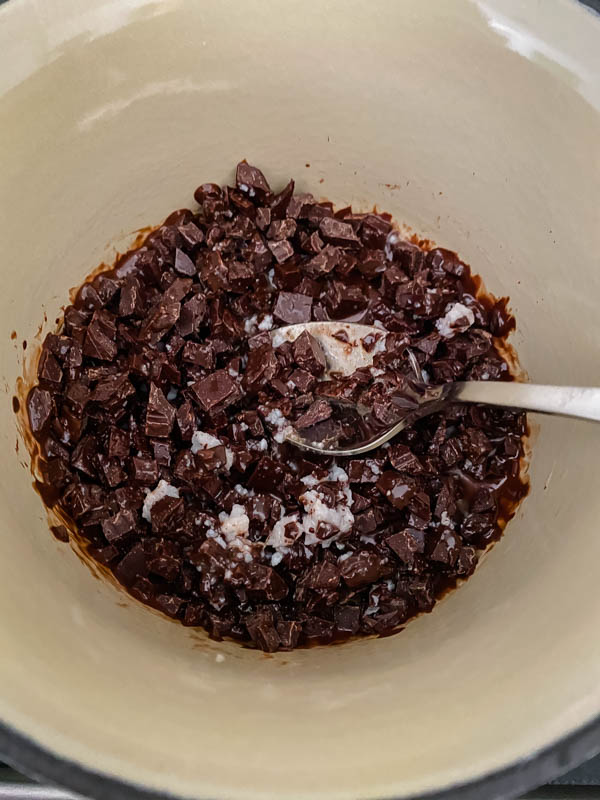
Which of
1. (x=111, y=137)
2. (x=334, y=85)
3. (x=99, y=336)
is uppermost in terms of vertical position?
(x=334, y=85)

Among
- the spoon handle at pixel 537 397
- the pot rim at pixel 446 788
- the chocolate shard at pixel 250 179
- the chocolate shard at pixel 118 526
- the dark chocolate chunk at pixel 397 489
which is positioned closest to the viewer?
the pot rim at pixel 446 788

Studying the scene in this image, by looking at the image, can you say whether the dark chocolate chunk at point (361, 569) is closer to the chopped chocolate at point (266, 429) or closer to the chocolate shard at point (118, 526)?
the chopped chocolate at point (266, 429)

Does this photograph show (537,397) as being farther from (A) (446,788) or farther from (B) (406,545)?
(A) (446,788)

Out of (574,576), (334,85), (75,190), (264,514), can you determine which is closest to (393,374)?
→ (264,514)

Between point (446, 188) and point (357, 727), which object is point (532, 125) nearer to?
point (446, 188)

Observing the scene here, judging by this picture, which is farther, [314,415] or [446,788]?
[314,415]

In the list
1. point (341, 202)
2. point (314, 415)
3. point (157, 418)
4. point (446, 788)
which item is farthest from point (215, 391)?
point (446, 788)

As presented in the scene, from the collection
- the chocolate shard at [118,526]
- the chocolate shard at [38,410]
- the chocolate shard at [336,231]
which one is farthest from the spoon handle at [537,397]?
the chocolate shard at [38,410]

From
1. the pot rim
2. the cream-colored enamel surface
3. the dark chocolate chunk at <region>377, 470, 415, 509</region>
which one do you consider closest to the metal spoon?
the dark chocolate chunk at <region>377, 470, 415, 509</region>
